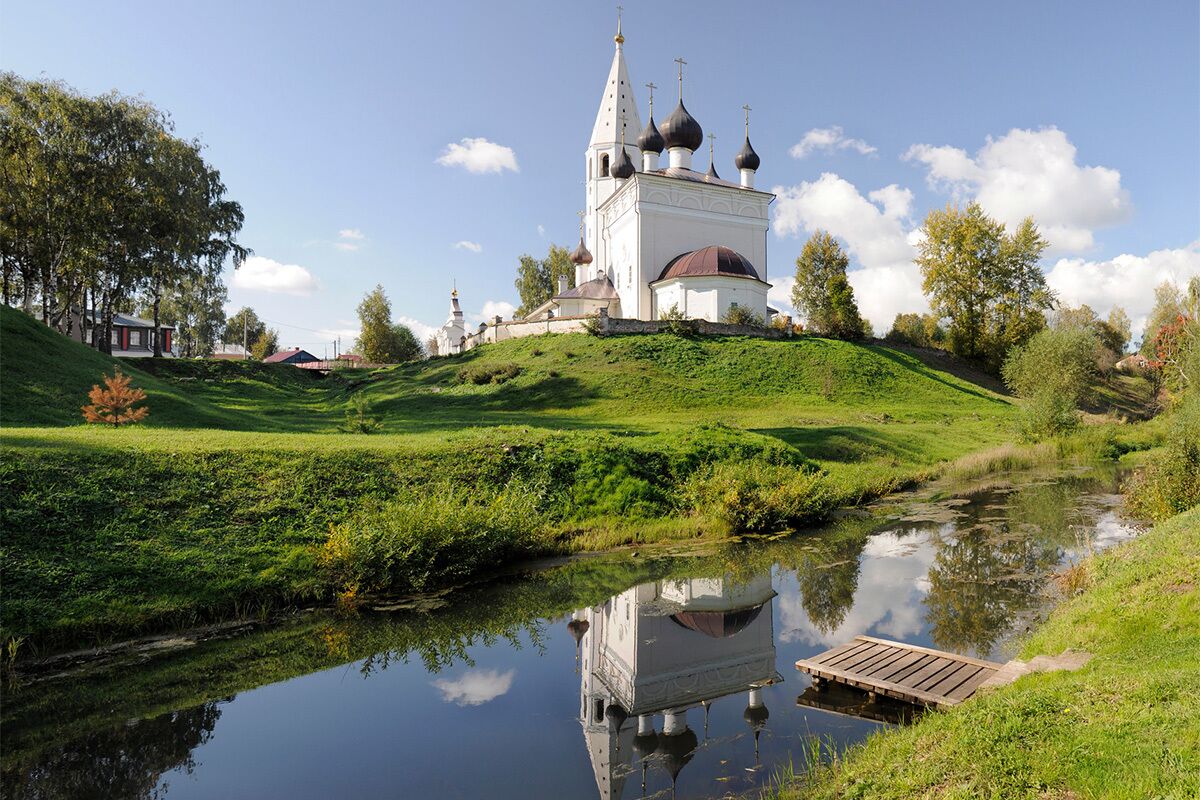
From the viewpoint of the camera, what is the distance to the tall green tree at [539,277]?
6375 cm

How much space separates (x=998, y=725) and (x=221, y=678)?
7.06 m

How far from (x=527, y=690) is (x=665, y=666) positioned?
5.06ft

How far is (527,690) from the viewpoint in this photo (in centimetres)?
691

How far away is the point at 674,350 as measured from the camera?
31.7 metres

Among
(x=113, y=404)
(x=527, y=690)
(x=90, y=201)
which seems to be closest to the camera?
(x=527, y=690)

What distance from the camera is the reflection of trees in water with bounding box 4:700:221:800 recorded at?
5133 millimetres

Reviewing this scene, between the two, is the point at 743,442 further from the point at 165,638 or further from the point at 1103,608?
the point at 165,638

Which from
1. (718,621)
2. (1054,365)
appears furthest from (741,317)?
(718,621)

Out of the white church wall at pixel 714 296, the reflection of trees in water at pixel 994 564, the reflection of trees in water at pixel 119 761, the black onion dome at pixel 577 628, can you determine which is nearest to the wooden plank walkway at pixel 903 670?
the reflection of trees in water at pixel 994 564

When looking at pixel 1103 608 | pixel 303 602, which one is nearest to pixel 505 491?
pixel 303 602

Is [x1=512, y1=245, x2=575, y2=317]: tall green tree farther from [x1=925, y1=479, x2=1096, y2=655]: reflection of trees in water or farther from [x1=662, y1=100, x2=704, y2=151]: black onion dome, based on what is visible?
[x1=925, y1=479, x2=1096, y2=655]: reflection of trees in water

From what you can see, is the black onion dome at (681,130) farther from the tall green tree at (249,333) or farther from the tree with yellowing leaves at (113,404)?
the tall green tree at (249,333)

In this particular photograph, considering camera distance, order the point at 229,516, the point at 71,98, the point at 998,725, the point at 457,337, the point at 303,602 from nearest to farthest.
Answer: the point at 998,725
the point at 303,602
the point at 229,516
the point at 71,98
the point at 457,337

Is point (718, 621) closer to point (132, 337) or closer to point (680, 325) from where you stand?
point (680, 325)
